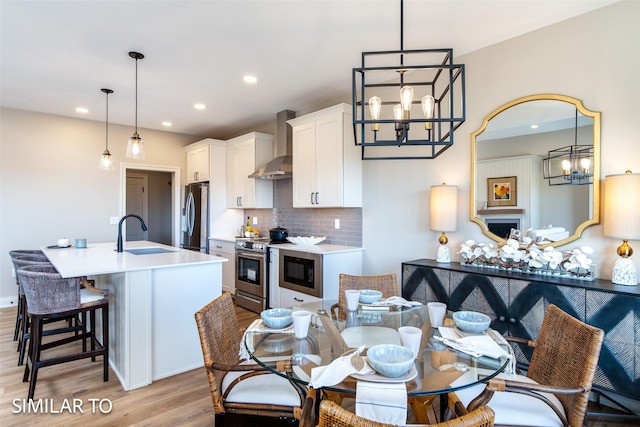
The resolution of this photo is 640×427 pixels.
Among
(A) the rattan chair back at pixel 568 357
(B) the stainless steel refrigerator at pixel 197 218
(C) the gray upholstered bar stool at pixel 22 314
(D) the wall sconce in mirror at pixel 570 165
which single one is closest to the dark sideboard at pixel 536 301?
(A) the rattan chair back at pixel 568 357

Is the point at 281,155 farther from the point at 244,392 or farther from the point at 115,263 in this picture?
the point at 244,392

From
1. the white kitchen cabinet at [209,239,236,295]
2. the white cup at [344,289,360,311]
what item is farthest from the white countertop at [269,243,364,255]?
the white cup at [344,289,360,311]

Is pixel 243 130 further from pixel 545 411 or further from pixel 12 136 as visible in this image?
pixel 545 411

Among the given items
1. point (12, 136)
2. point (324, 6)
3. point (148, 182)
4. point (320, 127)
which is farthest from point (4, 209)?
point (324, 6)

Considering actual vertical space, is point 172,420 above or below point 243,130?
below

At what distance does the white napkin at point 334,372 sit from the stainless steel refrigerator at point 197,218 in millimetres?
4722

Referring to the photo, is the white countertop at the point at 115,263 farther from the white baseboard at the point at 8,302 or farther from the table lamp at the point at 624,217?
the table lamp at the point at 624,217

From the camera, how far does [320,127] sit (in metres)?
4.16

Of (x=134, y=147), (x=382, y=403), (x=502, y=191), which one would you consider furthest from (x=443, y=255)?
(x=134, y=147)

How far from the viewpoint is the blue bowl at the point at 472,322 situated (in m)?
1.64

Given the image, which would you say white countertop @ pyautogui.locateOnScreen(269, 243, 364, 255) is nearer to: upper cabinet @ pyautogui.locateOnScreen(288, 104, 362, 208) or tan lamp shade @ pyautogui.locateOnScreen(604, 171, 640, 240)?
upper cabinet @ pyautogui.locateOnScreen(288, 104, 362, 208)

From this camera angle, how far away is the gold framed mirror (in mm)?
2525

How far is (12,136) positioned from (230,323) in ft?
16.4

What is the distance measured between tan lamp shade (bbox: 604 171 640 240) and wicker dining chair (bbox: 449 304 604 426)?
1.00m
